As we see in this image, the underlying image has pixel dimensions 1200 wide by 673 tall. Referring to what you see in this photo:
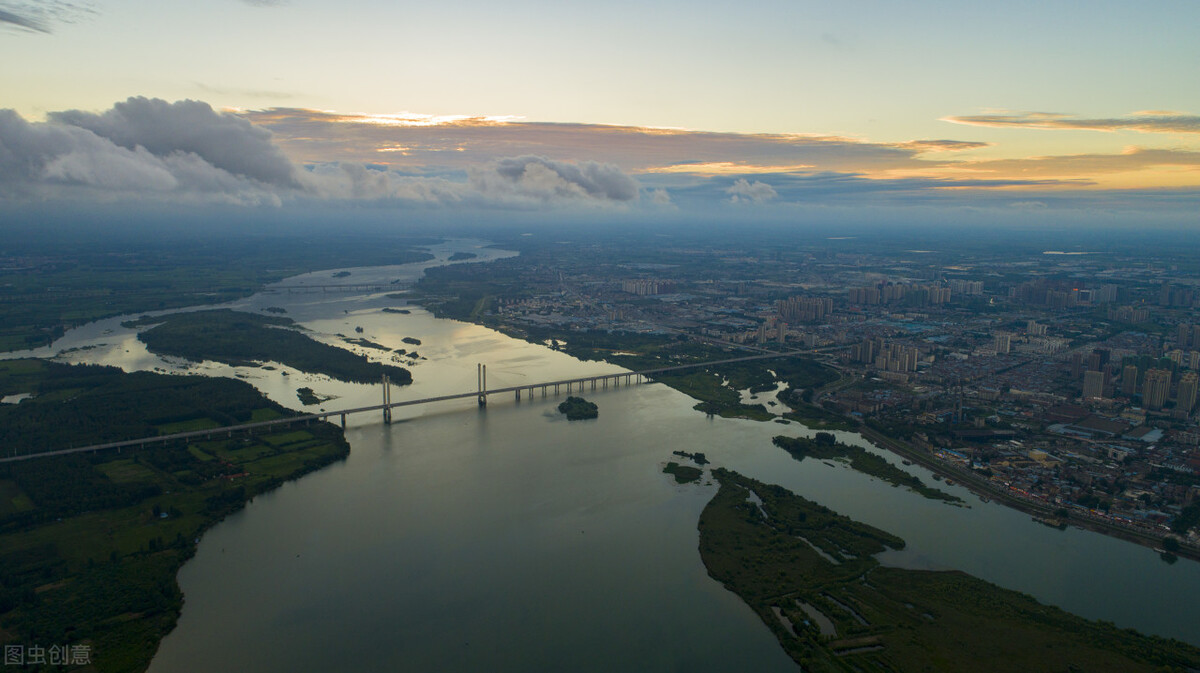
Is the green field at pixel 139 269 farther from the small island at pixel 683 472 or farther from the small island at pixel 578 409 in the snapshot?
the small island at pixel 683 472

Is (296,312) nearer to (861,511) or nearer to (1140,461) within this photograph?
(861,511)

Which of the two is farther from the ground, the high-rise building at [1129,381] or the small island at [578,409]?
the high-rise building at [1129,381]

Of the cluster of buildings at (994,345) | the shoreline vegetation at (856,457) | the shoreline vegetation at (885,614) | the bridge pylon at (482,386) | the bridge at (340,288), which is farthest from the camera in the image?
the bridge at (340,288)

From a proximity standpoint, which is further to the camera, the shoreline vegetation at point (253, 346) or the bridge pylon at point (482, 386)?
the shoreline vegetation at point (253, 346)

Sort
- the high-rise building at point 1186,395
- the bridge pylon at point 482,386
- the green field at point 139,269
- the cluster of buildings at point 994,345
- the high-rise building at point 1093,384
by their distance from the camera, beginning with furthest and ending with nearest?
1. the green field at point 139,269
2. the high-rise building at point 1093,384
3. the bridge pylon at point 482,386
4. the high-rise building at point 1186,395
5. the cluster of buildings at point 994,345

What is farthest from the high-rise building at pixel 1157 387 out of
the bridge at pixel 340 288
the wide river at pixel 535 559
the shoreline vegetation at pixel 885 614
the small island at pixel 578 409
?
the bridge at pixel 340 288

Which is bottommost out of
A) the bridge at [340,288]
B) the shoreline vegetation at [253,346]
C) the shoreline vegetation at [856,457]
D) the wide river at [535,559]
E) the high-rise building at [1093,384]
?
the wide river at [535,559]

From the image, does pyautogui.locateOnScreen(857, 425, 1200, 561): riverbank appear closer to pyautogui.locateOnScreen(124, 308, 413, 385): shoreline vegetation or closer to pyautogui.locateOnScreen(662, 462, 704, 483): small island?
pyautogui.locateOnScreen(662, 462, 704, 483): small island
